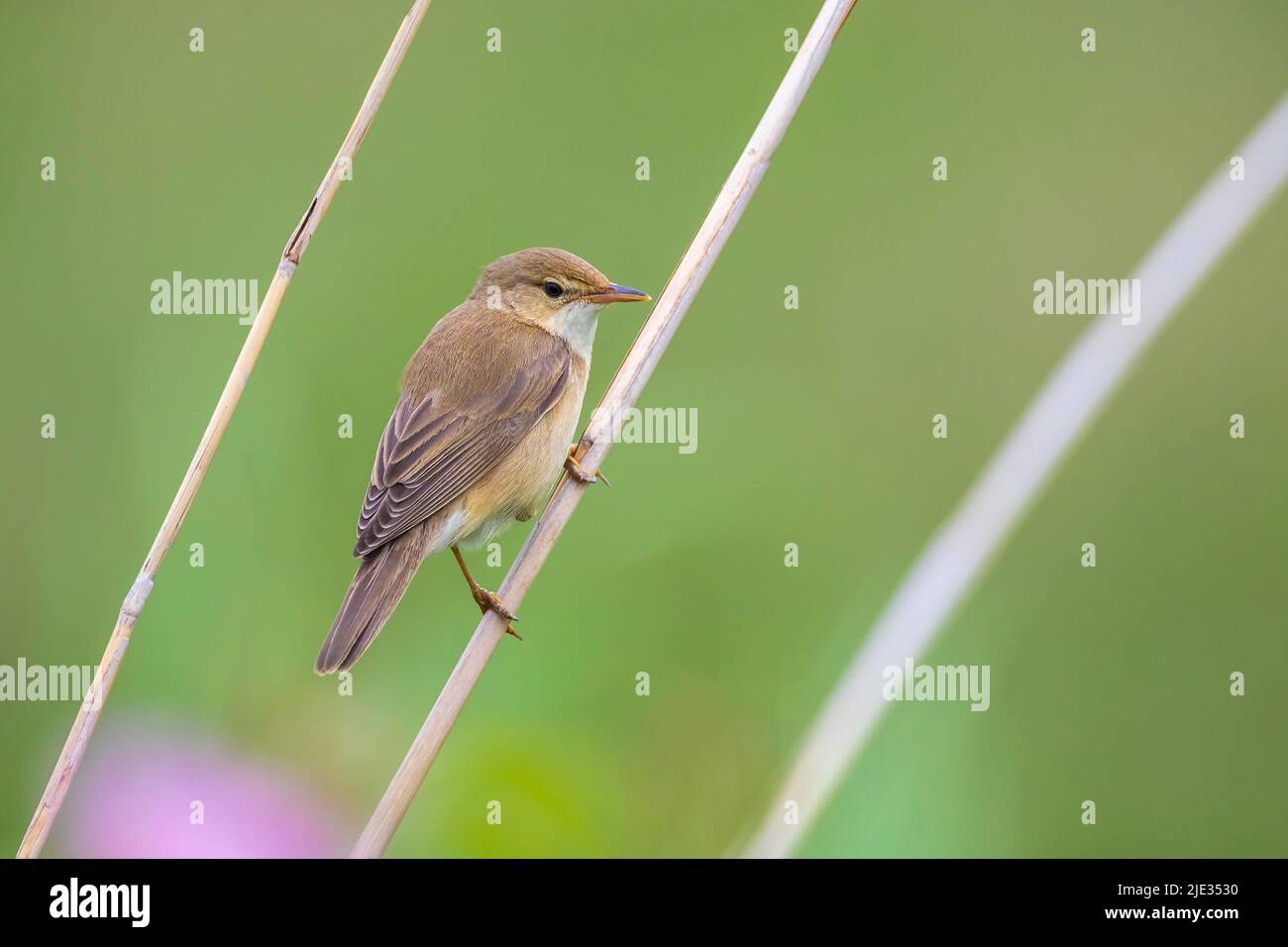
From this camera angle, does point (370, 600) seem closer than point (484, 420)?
Yes

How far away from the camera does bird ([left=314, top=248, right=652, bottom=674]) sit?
394 centimetres

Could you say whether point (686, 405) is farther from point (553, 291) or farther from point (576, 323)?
point (553, 291)

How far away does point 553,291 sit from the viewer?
451cm

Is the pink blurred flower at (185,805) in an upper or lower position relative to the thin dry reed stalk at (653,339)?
lower

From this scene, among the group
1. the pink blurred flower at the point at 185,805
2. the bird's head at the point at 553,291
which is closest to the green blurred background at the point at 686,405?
the pink blurred flower at the point at 185,805

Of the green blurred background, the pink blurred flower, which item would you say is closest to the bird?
the green blurred background

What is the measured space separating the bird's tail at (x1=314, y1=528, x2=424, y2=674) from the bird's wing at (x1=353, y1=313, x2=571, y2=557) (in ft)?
0.24

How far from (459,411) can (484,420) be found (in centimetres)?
9

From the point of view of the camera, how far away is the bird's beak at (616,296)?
4168mm

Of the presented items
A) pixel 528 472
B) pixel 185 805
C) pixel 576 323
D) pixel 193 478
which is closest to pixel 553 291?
pixel 576 323

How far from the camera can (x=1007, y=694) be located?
424cm

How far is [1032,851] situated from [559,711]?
150cm

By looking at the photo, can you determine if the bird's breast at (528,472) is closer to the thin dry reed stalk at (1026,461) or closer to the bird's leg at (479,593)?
the bird's leg at (479,593)

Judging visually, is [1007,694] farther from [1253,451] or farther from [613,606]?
[1253,451]
